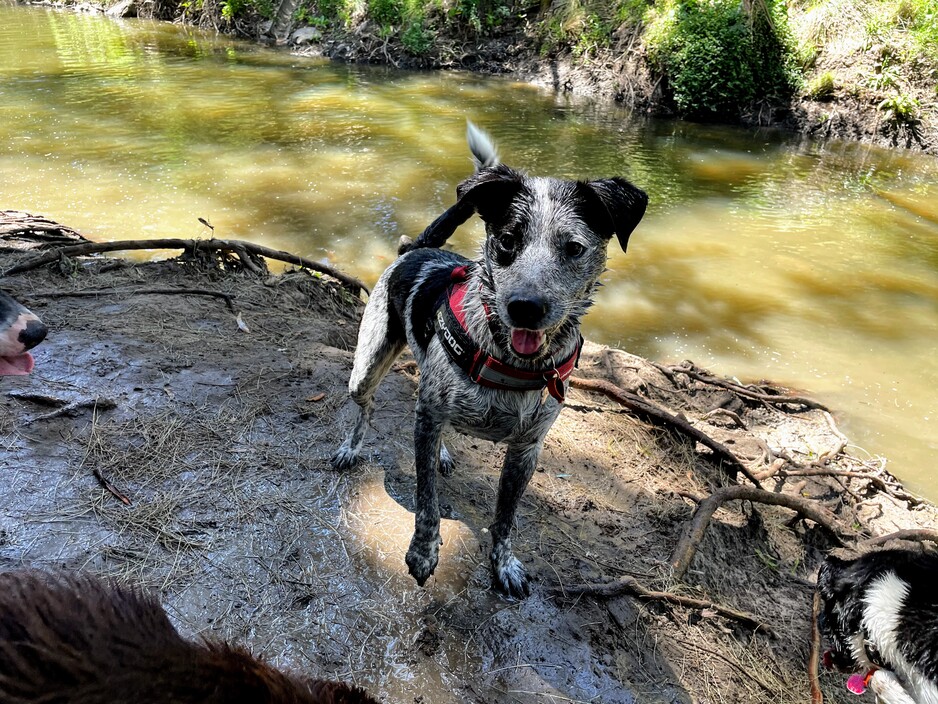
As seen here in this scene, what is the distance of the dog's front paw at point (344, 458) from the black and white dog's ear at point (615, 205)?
6.12 ft

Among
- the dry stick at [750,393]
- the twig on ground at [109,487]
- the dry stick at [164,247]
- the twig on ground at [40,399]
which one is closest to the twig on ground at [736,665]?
the twig on ground at [109,487]

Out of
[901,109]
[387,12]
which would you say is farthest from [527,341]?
[387,12]

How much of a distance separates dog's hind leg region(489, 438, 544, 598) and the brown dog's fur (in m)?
1.63

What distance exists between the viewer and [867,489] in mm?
4785

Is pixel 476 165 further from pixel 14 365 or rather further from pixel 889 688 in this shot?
pixel 889 688

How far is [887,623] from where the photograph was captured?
2.67 m

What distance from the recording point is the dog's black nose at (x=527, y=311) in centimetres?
228

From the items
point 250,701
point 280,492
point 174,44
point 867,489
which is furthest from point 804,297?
point 174,44

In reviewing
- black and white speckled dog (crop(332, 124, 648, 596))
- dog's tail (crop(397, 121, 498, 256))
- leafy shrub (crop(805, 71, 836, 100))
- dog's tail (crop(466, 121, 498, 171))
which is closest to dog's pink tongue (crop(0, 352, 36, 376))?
black and white speckled dog (crop(332, 124, 648, 596))

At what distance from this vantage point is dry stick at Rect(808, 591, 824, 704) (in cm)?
287

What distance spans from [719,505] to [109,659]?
3.27 metres

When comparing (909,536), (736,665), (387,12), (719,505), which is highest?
(387,12)

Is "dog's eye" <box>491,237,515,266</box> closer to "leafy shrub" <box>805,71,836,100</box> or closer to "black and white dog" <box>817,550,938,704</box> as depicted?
"black and white dog" <box>817,550,938,704</box>

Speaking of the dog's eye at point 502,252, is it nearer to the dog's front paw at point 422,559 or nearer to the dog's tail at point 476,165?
the dog's tail at point 476,165
